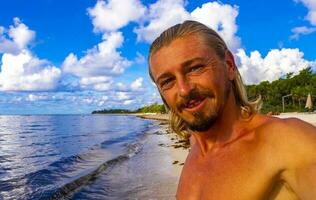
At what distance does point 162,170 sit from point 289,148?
44.8 ft

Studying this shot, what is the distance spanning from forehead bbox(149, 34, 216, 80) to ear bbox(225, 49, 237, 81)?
0.40 feet

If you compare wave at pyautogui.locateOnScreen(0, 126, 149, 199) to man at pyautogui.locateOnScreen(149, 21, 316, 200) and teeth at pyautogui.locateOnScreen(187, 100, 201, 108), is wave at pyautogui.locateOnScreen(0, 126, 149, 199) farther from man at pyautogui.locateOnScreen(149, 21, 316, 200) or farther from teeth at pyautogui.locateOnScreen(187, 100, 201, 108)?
teeth at pyautogui.locateOnScreen(187, 100, 201, 108)

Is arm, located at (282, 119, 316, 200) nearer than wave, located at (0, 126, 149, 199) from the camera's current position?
Yes

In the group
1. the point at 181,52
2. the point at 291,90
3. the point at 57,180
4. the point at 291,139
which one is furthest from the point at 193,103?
the point at 291,90

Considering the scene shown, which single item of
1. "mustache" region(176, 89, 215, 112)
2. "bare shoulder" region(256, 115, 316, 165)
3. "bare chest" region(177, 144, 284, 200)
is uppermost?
"mustache" region(176, 89, 215, 112)

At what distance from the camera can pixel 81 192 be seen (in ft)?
40.3

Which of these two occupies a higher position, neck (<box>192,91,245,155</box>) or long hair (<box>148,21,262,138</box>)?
long hair (<box>148,21,262,138</box>)

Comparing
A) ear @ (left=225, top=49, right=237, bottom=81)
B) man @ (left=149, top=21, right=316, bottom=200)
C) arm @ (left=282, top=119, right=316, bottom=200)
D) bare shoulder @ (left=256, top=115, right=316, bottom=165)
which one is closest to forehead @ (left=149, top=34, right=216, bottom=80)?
man @ (left=149, top=21, right=316, bottom=200)

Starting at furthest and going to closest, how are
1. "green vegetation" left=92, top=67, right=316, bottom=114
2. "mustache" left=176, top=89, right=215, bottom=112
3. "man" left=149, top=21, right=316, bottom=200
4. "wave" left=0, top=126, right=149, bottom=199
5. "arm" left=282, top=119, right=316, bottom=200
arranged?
"green vegetation" left=92, top=67, right=316, bottom=114, "wave" left=0, top=126, right=149, bottom=199, "mustache" left=176, top=89, right=215, bottom=112, "man" left=149, top=21, right=316, bottom=200, "arm" left=282, top=119, right=316, bottom=200

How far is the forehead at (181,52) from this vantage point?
1927 mm

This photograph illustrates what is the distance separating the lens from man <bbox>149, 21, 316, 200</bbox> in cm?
164

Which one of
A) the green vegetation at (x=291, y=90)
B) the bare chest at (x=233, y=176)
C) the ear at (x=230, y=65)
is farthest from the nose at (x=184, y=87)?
the green vegetation at (x=291, y=90)

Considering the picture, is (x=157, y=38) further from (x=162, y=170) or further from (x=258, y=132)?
(x=162, y=170)

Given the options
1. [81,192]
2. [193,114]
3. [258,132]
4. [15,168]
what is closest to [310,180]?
Result: [258,132]
